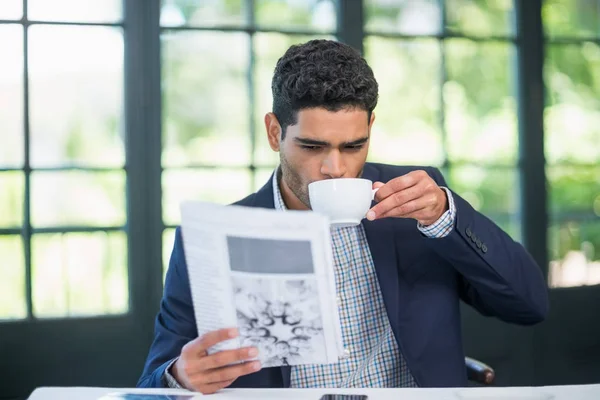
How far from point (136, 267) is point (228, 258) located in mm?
1662

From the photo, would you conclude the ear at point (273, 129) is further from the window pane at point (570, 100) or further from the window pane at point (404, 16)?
the window pane at point (570, 100)

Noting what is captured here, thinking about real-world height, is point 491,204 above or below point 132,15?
below

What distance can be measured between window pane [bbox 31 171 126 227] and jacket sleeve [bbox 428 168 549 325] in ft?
4.96

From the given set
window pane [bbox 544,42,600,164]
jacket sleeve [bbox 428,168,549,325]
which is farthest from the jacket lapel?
window pane [bbox 544,42,600,164]

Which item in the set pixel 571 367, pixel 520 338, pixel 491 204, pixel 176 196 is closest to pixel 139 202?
pixel 176 196

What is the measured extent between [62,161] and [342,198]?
5.44ft

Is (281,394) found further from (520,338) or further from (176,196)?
(520,338)

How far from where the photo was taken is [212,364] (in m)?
1.10

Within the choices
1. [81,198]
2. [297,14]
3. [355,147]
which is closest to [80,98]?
[81,198]

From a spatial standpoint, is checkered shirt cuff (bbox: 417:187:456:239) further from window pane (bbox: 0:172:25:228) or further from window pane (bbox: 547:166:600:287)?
window pane (bbox: 547:166:600:287)

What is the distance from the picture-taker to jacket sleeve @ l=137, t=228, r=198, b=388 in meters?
1.42

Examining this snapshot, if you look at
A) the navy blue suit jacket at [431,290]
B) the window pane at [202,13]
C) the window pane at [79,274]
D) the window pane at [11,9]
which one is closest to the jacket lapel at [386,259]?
the navy blue suit jacket at [431,290]

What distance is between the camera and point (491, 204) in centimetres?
302

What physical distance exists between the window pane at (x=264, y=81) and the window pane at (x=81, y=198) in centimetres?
53
